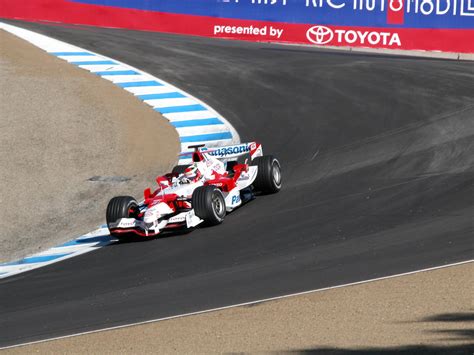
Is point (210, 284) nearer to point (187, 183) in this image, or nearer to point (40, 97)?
point (187, 183)

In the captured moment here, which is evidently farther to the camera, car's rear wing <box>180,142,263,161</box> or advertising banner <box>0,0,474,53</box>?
advertising banner <box>0,0,474,53</box>

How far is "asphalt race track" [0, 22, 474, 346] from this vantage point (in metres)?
10.9

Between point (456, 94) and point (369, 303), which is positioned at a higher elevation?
point (456, 94)

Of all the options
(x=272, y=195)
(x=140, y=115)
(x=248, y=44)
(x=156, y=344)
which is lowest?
(x=156, y=344)

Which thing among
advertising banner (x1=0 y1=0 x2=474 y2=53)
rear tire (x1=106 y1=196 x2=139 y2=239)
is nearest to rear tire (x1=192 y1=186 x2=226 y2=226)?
rear tire (x1=106 y1=196 x2=139 y2=239)

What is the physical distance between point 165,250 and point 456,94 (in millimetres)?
9241

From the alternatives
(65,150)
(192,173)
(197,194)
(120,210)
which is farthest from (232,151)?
(65,150)

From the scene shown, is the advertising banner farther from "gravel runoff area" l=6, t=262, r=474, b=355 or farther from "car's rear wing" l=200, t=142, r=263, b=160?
"gravel runoff area" l=6, t=262, r=474, b=355

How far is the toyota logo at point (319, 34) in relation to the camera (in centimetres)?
2611

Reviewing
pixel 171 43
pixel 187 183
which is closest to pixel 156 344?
pixel 187 183

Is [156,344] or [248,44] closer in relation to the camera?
[156,344]

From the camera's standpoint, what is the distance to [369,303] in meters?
9.48

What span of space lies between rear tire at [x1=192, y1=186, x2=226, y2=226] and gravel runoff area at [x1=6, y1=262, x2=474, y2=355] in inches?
151

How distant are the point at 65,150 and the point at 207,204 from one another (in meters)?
5.47
